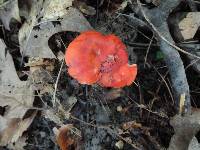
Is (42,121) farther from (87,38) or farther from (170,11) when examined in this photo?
(170,11)

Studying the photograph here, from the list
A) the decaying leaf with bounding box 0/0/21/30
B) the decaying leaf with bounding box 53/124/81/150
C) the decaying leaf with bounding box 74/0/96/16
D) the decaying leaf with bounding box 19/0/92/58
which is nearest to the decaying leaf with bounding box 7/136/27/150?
the decaying leaf with bounding box 53/124/81/150

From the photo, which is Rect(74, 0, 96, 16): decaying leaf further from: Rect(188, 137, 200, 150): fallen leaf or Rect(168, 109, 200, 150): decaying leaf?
Rect(188, 137, 200, 150): fallen leaf

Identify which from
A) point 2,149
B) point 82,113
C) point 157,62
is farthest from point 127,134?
point 2,149

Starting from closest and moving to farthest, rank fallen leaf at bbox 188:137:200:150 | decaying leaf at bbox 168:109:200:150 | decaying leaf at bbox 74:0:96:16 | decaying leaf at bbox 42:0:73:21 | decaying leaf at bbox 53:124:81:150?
fallen leaf at bbox 188:137:200:150 → decaying leaf at bbox 168:109:200:150 → decaying leaf at bbox 53:124:81:150 → decaying leaf at bbox 42:0:73:21 → decaying leaf at bbox 74:0:96:16

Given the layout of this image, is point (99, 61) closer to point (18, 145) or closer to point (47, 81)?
point (47, 81)

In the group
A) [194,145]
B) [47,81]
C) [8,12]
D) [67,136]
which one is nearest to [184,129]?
[194,145]
